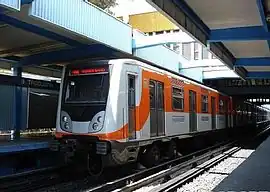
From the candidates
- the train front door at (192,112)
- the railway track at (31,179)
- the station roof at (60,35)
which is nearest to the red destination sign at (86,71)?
the station roof at (60,35)

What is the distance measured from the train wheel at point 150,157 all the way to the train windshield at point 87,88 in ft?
8.67

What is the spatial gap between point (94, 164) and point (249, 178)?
4.13 meters

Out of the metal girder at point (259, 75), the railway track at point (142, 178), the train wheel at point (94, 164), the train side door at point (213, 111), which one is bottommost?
the railway track at point (142, 178)

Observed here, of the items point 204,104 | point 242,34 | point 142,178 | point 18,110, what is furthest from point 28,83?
point 204,104

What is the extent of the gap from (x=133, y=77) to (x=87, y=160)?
256cm

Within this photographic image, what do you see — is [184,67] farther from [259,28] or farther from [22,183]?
[22,183]

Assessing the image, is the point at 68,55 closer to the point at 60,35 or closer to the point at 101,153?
the point at 60,35

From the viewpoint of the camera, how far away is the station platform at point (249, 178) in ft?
29.2

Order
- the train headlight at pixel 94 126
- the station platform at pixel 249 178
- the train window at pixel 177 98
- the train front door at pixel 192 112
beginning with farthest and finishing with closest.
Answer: the train front door at pixel 192 112
the train window at pixel 177 98
the train headlight at pixel 94 126
the station platform at pixel 249 178

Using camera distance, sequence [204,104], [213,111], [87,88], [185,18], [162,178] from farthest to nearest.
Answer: [213,111], [204,104], [185,18], [87,88], [162,178]

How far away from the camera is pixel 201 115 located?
1681cm

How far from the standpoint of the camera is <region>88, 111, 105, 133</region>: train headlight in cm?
988

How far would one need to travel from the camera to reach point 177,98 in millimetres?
13555

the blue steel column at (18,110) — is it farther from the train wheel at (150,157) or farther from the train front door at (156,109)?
the train front door at (156,109)
